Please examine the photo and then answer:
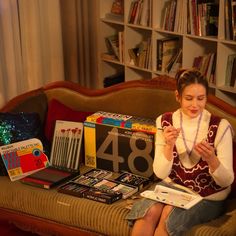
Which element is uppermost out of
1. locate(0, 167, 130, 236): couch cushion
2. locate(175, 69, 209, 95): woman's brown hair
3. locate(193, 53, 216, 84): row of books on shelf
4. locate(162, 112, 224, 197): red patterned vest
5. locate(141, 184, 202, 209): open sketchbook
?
locate(175, 69, 209, 95): woman's brown hair

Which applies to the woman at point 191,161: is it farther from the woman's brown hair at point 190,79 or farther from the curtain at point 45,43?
the curtain at point 45,43

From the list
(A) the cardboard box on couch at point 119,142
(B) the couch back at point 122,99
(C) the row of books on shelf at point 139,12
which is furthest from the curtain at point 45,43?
(A) the cardboard box on couch at point 119,142

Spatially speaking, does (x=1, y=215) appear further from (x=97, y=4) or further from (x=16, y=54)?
(x=97, y=4)

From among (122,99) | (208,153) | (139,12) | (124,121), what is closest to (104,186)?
(124,121)

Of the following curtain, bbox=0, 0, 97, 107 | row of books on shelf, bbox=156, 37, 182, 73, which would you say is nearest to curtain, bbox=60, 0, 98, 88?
curtain, bbox=0, 0, 97, 107

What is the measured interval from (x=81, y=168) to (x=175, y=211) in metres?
0.92

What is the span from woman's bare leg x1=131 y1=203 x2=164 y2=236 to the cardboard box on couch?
0.53 metres

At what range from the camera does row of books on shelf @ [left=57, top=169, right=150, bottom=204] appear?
261 centimetres

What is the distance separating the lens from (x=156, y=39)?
3.87 metres

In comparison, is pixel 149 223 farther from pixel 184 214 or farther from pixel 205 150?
pixel 205 150

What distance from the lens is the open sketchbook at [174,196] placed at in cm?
228

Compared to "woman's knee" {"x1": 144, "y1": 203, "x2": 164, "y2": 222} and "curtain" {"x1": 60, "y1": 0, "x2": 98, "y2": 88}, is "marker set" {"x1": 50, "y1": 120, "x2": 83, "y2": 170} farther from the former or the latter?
"curtain" {"x1": 60, "y1": 0, "x2": 98, "y2": 88}

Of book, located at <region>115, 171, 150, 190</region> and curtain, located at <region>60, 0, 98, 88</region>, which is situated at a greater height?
curtain, located at <region>60, 0, 98, 88</region>

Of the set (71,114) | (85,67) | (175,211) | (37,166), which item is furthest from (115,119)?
(85,67)
